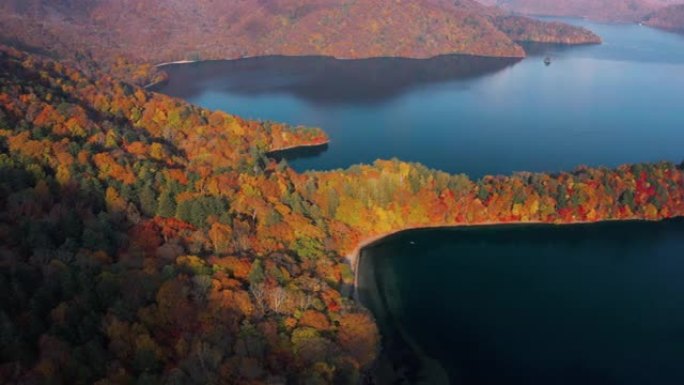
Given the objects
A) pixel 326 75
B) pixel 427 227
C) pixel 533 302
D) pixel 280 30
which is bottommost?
pixel 533 302

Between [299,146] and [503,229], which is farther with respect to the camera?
[299,146]

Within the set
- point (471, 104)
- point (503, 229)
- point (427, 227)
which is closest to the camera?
point (427, 227)

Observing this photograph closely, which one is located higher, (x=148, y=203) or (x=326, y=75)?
(x=326, y=75)

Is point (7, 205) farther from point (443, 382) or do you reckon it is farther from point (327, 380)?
point (443, 382)

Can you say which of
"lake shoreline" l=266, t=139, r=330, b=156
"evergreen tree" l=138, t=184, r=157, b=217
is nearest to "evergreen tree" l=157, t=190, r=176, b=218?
"evergreen tree" l=138, t=184, r=157, b=217

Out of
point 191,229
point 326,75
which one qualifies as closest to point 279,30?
point 326,75

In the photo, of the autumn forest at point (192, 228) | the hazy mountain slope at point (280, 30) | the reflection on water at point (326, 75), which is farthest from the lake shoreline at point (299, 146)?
the hazy mountain slope at point (280, 30)

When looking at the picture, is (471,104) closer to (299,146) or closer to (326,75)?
(299,146)

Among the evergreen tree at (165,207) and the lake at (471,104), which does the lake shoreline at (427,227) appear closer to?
the lake at (471,104)

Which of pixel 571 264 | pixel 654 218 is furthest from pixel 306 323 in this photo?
pixel 654 218
